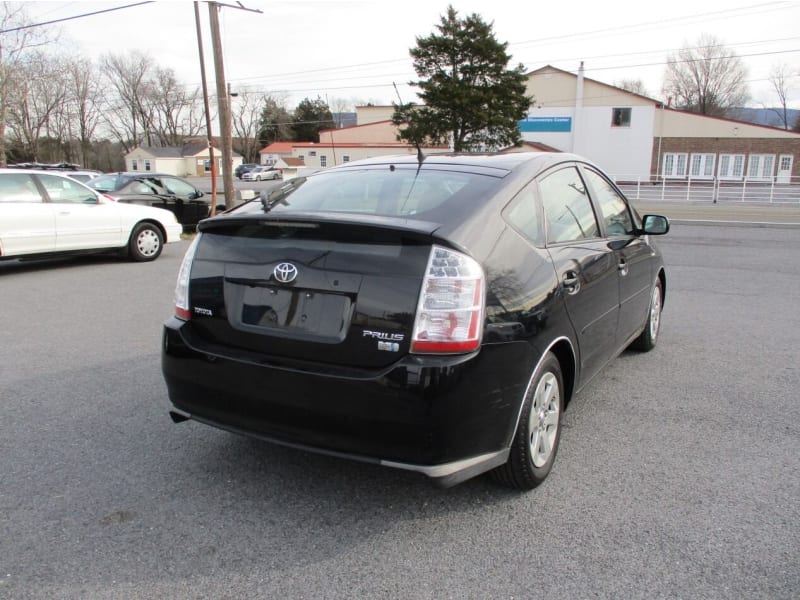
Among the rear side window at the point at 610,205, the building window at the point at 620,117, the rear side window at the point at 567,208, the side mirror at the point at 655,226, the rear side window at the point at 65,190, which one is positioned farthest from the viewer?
the building window at the point at 620,117

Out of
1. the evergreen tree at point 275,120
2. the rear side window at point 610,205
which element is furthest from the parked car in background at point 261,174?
the rear side window at point 610,205

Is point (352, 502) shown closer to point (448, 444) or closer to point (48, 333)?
point (448, 444)

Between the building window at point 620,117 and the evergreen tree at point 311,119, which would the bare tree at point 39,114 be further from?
the building window at point 620,117

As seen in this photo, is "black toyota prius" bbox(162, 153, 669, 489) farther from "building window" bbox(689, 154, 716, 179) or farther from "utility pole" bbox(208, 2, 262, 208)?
"building window" bbox(689, 154, 716, 179)

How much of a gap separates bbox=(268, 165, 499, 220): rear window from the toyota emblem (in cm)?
40

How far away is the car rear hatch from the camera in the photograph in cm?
258

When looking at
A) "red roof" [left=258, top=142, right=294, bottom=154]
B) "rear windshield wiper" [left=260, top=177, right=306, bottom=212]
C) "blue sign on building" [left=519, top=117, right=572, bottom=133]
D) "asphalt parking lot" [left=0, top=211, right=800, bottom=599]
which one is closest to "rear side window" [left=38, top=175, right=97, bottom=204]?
"asphalt parking lot" [left=0, top=211, right=800, bottom=599]

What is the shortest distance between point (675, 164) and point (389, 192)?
59387 millimetres

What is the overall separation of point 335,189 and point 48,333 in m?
4.07

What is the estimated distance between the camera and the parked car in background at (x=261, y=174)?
63.1 m

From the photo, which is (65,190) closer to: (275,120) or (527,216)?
(527,216)

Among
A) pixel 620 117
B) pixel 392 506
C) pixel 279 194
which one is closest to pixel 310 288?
pixel 279 194

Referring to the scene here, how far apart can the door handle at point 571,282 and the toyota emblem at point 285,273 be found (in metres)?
1.37

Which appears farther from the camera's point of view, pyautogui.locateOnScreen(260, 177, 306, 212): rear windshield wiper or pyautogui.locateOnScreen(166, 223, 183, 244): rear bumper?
pyautogui.locateOnScreen(166, 223, 183, 244): rear bumper
